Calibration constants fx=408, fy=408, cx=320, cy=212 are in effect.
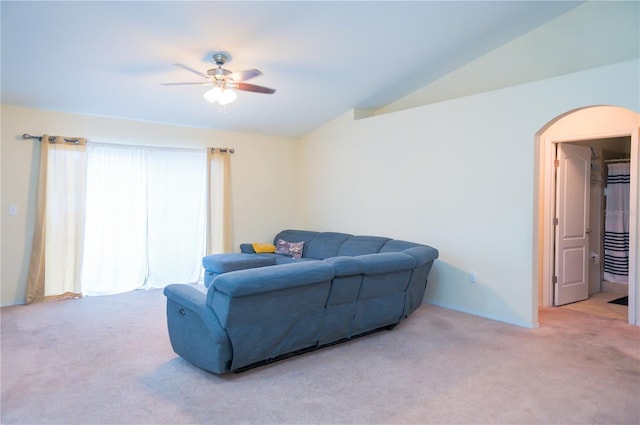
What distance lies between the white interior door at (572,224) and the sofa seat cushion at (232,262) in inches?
144

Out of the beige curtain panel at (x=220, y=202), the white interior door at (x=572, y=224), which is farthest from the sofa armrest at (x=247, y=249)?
the white interior door at (x=572, y=224)

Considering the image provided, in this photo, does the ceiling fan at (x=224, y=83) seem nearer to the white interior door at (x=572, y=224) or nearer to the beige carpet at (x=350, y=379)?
the beige carpet at (x=350, y=379)

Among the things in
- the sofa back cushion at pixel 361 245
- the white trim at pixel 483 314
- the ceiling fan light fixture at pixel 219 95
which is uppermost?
the ceiling fan light fixture at pixel 219 95

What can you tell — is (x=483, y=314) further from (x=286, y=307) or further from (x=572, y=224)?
(x=286, y=307)

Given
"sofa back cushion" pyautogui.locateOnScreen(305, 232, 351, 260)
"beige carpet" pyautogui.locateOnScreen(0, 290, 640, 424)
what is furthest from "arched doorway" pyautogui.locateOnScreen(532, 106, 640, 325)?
"sofa back cushion" pyautogui.locateOnScreen(305, 232, 351, 260)

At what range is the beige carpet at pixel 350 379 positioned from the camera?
2.45 m

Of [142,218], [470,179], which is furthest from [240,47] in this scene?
[142,218]

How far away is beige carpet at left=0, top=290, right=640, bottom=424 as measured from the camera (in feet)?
8.04

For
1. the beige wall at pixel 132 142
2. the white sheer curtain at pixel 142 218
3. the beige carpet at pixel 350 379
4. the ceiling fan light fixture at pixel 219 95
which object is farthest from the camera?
the white sheer curtain at pixel 142 218

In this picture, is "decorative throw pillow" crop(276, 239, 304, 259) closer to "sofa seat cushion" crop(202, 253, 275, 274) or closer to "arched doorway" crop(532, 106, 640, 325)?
"sofa seat cushion" crop(202, 253, 275, 274)

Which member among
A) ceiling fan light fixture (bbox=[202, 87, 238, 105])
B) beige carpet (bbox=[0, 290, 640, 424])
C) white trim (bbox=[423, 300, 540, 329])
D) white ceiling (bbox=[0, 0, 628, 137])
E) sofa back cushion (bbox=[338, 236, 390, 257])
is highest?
white ceiling (bbox=[0, 0, 628, 137])

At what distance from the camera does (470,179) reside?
4.59 metres

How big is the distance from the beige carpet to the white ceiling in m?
2.57

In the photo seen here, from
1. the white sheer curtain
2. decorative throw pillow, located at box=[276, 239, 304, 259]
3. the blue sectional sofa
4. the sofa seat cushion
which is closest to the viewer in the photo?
the blue sectional sofa
